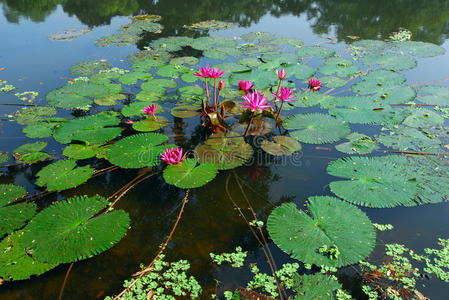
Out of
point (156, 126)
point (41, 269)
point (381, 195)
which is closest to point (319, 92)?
point (381, 195)

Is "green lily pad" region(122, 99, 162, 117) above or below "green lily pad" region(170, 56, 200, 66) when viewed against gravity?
below

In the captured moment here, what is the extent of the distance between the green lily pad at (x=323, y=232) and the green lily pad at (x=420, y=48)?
16.6 feet

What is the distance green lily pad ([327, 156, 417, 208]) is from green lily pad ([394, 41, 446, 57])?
4.05 meters

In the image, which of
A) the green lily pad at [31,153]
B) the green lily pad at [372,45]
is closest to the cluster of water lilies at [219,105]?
Result: the green lily pad at [31,153]

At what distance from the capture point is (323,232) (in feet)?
7.38

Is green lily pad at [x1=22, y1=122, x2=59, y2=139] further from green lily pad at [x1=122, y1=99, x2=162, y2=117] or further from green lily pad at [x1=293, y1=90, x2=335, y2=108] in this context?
green lily pad at [x1=293, y1=90, x2=335, y2=108]

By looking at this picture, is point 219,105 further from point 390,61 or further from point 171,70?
point 390,61

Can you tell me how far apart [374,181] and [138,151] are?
245 centimetres

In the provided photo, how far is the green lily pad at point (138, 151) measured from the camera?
297 cm

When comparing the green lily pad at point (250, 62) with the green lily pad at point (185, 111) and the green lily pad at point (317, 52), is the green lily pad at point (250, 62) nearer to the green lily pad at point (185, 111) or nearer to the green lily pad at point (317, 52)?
the green lily pad at point (317, 52)

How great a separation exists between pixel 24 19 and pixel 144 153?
8561 mm

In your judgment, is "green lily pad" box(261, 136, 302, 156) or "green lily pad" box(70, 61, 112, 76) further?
"green lily pad" box(70, 61, 112, 76)

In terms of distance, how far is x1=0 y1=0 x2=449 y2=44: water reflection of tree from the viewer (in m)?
7.52

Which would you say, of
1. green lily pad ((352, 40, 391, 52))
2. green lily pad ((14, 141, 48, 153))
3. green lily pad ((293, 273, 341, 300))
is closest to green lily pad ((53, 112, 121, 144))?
green lily pad ((14, 141, 48, 153))
